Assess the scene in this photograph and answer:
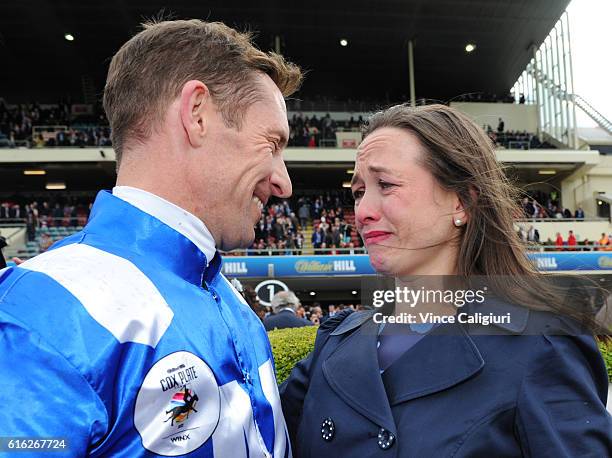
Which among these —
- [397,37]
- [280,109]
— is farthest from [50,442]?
[397,37]

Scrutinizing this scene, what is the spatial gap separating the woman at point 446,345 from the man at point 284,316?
4.83 m

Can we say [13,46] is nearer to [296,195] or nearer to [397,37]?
[296,195]

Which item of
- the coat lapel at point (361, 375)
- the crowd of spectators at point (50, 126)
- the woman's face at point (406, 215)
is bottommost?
the coat lapel at point (361, 375)

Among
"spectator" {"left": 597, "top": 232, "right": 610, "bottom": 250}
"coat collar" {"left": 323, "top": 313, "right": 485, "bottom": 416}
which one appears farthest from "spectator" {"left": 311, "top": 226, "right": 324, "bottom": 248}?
"coat collar" {"left": 323, "top": 313, "right": 485, "bottom": 416}

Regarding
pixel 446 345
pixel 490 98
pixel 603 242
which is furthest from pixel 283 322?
pixel 490 98

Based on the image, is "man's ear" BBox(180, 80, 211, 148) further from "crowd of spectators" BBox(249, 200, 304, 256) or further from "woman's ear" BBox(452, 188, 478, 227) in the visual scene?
"crowd of spectators" BBox(249, 200, 304, 256)

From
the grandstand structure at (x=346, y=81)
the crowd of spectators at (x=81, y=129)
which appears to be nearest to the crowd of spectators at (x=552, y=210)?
the grandstand structure at (x=346, y=81)

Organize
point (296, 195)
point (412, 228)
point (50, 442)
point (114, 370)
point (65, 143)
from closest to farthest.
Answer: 1. point (50, 442)
2. point (114, 370)
3. point (412, 228)
4. point (65, 143)
5. point (296, 195)

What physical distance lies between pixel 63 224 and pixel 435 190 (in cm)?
2248

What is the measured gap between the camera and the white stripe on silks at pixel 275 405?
1.65m

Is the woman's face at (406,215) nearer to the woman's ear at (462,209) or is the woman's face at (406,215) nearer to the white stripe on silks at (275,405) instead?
the woman's ear at (462,209)

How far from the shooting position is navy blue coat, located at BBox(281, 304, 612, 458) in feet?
4.54

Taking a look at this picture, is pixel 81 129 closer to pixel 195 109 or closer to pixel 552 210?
pixel 552 210

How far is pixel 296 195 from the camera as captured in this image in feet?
96.1
